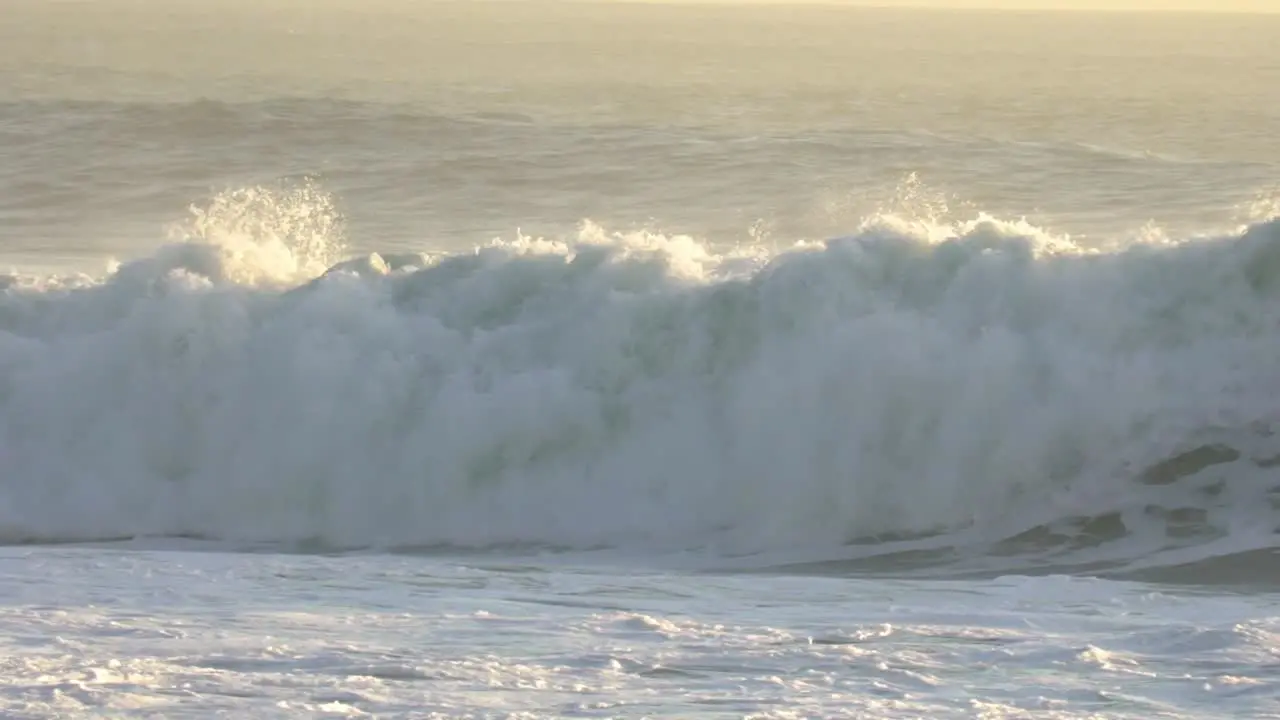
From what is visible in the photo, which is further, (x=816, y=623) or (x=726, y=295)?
(x=726, y=295)

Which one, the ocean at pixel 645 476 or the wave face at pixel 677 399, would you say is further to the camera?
the wave face at pixel 677 399

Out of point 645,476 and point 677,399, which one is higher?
point 677,399

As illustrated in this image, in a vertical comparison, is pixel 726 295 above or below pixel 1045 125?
below

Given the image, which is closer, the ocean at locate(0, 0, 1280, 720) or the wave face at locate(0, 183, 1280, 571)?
the ocean at locate(0, 0, 1280, 720)

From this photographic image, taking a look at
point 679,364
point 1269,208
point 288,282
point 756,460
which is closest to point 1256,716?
point 756,460

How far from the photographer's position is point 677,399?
12.9 meters

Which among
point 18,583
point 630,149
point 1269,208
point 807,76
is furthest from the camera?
point 807,76

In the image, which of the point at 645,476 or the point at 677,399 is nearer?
the point at 645,476

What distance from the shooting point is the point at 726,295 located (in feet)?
44.1

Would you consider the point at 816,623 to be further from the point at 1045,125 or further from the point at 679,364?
the point at 1045,125

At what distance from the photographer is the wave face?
11.7 m

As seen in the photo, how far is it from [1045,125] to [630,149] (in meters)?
10.4

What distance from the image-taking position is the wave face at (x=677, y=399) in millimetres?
11734

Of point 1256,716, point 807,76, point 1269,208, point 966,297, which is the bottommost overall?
point 1256,716
